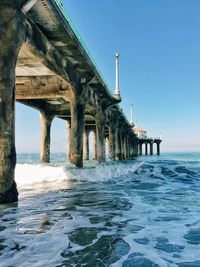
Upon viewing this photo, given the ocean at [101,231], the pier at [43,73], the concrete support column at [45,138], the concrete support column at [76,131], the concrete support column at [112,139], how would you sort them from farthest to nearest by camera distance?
the concrete support column at [112,139]
the concrete support column at [45,138]
the concrete support column at [76,131]
the pier at [43,73]
the ocean at [101,231]

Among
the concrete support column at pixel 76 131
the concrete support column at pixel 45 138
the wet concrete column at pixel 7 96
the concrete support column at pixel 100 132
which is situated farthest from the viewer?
the concrete support column at pixel 45 138

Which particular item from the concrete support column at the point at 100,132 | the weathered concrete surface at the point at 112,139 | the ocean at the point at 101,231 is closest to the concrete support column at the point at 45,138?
the concrete support column at the point at 100,132

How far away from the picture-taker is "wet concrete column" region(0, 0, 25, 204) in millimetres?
7953

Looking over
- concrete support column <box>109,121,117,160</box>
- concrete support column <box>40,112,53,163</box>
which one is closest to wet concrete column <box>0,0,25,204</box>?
concrete support column <box>40,112,53,163</box>

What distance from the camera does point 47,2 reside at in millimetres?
9594

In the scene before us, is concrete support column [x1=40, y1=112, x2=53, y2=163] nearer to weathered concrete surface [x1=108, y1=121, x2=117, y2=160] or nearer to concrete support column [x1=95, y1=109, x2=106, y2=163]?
concrete support column [x1=95, y1=109, x2=106, y2=163]

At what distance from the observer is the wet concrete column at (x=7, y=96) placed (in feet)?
26.1

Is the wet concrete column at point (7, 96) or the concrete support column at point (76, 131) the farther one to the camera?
the concrete support column at point (76, 131)

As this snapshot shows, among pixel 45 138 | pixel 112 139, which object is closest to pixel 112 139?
pixel 112 139

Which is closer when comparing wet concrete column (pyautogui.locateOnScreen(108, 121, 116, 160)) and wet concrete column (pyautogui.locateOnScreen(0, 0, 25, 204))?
wet concrete column (pyautogui.locateOnScreen(0, 0, 25, 204))

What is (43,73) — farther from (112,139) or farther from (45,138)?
(112,139)

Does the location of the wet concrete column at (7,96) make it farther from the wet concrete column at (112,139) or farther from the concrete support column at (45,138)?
the wet concrete column at (112,139)

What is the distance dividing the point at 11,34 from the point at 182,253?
6781 millimetres

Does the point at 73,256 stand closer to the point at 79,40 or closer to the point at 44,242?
the point at 44,242
